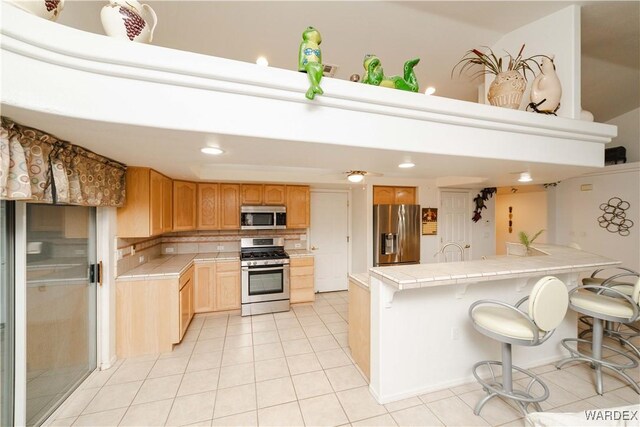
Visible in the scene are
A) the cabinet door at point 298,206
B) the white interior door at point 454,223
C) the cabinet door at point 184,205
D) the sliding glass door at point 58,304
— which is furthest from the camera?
the white interior door at point 454,223

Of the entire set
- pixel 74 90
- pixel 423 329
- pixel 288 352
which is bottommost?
pixel 288 352

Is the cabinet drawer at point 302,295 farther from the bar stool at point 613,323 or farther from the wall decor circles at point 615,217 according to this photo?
the wall decor circles at point 615,217

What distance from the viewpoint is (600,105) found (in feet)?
12.6

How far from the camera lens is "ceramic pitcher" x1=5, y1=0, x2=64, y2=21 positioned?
0.94m

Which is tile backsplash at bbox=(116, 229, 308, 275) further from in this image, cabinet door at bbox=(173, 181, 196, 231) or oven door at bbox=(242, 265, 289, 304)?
oven door at bbox=(242, 265, 289, 304)

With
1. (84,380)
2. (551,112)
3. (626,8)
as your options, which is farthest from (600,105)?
(84,380)

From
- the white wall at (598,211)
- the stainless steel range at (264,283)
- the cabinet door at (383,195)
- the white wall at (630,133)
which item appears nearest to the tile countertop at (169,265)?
the stainless steel range at (264,283)

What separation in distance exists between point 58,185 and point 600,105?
22.3ft

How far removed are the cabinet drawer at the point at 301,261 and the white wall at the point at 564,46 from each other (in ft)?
11.1

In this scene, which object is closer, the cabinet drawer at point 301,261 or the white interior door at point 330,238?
the cabinet drawer at point 301,261

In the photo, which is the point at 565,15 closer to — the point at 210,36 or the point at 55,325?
the point at 210,36

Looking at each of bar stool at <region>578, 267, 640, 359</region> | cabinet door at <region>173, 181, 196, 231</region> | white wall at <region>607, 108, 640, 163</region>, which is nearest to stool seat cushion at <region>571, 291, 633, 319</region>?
bar stool at <region>578, 267, 640, 359</region>

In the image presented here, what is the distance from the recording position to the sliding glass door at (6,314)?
1.42m

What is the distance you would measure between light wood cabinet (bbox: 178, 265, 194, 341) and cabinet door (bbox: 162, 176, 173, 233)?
2.16 feet
